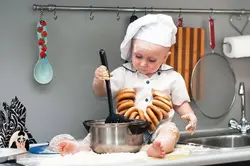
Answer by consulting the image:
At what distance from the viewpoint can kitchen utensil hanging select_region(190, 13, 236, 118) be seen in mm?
2045

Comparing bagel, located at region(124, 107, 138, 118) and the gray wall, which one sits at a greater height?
the gray wall

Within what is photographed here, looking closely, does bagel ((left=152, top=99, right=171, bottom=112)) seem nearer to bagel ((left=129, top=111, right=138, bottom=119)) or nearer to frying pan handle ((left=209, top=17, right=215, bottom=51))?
bagel ((left=129, top=111, right=138, bottom=119))

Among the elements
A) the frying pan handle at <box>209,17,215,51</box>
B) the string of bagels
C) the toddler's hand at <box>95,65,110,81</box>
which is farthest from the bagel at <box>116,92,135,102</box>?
the frying pan handle at <box>209,17,215,51</box>

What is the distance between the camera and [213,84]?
210cm

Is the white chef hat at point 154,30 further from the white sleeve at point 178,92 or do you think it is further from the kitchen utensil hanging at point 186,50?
the kitchen utensil hanging at point 186,50

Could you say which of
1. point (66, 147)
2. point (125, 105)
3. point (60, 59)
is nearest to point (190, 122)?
point (125, 105)

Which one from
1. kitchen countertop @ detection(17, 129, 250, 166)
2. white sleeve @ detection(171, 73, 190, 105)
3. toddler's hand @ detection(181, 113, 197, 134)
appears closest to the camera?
kitchen countertop @ detection(17, 129, 250, 166)

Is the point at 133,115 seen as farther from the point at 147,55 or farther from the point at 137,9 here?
the point at 137,9

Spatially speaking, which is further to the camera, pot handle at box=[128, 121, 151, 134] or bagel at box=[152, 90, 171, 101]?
bagel at box=[152, 90, 171, 101]

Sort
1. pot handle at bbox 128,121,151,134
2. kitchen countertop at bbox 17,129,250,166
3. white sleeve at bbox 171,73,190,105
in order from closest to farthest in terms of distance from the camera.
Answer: kitchen countertop at bbox 17,129,250,166 → pot handle at bbox 128,121,151,134 → white sleeve at bbox 171,73,190,105

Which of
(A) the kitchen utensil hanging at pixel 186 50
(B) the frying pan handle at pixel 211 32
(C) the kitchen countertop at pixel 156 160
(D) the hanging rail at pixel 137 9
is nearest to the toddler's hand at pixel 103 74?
(C) the kitchen countertop at pixel 156 160

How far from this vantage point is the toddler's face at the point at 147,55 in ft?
5.26

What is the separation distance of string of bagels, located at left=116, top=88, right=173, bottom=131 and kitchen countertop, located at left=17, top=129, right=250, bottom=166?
12 cm

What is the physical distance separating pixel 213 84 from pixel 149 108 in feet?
1.83
